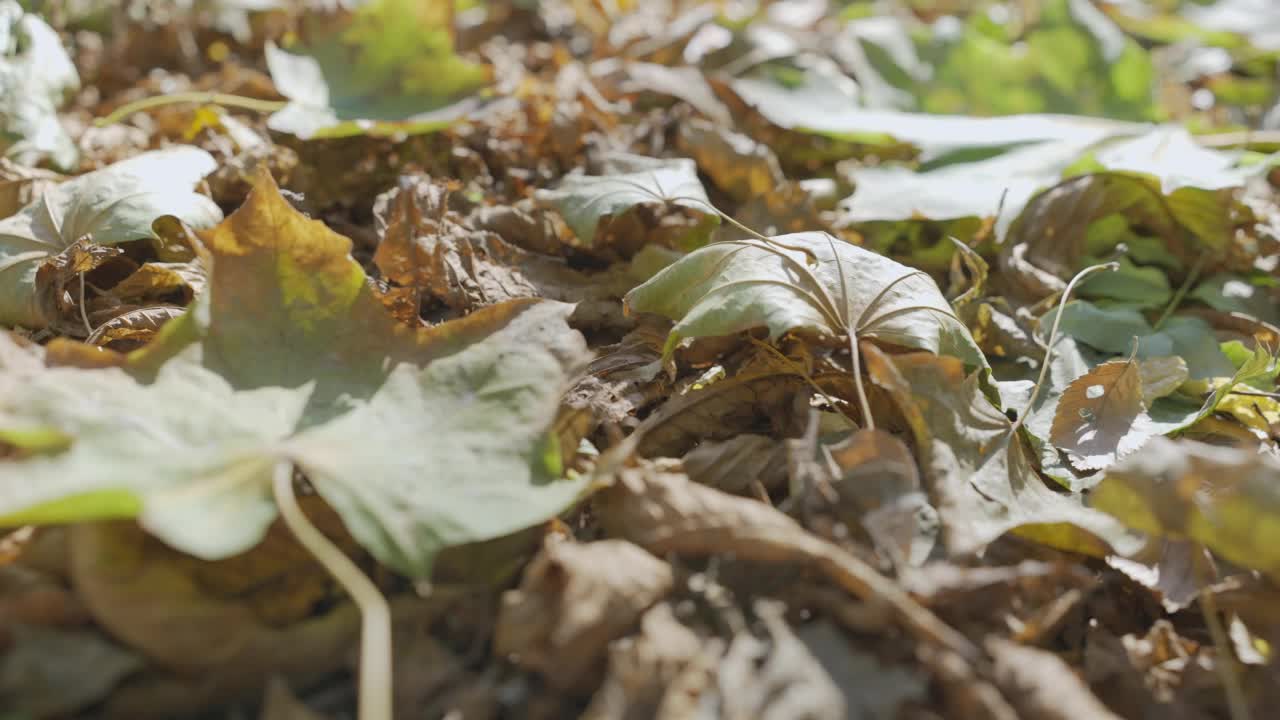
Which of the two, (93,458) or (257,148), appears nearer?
(93,458)

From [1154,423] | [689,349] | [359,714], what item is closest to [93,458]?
[359,714]

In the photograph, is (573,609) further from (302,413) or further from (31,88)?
(31,88)

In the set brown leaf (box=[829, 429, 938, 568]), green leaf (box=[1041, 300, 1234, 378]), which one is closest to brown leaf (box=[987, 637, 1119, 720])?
brown leaf (box=[829, 429, 938, 568])

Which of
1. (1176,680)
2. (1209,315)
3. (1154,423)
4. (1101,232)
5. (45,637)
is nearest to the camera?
(45,637)

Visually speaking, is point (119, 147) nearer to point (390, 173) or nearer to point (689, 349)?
point (390, 173)

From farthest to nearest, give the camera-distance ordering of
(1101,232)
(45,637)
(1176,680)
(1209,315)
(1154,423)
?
(1101,232), (1209,315), (1154,423), (1176,680), (45,637)

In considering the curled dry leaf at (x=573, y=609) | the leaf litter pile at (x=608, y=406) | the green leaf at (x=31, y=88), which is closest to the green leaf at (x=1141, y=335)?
the leaf litter pile at (x=608, y=406)

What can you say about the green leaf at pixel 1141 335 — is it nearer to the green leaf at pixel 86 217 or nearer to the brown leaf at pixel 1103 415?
the brown leaf at pixel 1103 415
